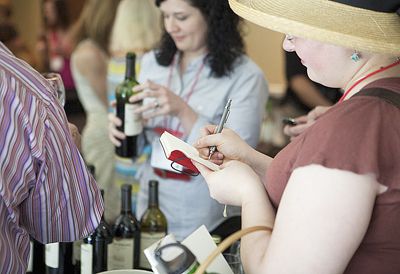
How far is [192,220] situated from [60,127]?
4.00 feet

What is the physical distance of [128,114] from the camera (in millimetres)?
2395

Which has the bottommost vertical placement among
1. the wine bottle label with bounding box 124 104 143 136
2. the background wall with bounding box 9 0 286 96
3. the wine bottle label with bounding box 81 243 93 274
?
the background wall with bounding box 9 0 286 96

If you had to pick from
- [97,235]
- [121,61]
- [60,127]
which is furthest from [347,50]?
[121,61]

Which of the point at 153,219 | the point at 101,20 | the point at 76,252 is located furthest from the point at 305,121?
the point at 101,20

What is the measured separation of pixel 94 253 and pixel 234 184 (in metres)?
0.58

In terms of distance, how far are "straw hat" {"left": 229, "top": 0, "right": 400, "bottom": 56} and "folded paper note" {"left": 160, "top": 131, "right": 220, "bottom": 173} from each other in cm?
34

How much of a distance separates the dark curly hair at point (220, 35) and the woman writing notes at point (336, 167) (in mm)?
1044

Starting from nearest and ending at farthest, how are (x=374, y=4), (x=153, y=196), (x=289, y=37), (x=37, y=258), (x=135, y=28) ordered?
1. (x=374, y=4)
2. (x=289, y=37)
3. (x=37, y=258)
4. (x=153, y=196)
5. (x=135, y=28)

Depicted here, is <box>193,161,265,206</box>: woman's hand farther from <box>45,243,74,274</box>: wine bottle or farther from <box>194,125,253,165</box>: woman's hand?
<box>45,243,74,274</box>: wine bottle

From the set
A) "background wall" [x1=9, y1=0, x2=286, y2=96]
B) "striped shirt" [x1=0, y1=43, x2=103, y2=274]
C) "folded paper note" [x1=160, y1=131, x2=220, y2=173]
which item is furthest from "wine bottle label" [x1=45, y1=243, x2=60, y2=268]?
"background wall" [x1=9, y1=0, x2=286, y2=96]

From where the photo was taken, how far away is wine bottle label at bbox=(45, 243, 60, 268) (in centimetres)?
181

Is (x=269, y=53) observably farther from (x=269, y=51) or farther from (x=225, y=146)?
(x=225, y=146)

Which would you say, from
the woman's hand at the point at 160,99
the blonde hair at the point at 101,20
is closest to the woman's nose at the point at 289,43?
the woman's hand at the point at 160,99

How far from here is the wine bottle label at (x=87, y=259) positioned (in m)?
1.74
